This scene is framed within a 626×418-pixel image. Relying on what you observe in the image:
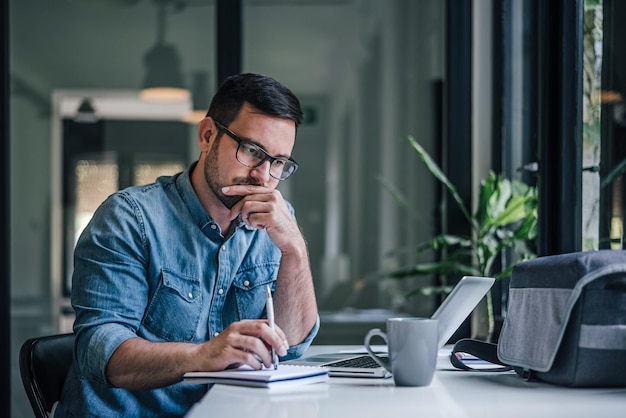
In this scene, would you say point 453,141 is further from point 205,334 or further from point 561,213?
point 205,334

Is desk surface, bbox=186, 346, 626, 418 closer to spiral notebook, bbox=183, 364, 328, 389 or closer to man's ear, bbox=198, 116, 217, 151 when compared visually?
spiral notebook, bbox=183, 364, 328, 389

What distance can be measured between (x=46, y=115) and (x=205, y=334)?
2645 millimetres

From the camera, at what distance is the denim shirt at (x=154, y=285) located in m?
1.73

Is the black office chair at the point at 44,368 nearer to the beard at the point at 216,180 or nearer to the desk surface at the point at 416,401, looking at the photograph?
the beard at the point at 216,180

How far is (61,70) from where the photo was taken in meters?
4.27

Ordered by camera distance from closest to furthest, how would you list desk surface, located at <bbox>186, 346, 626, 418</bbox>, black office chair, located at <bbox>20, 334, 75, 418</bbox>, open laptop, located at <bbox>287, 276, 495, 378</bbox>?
desk surface, located at <bbox>186, 346, 626, 418</bbox> → open laptop, located at <bbox>287, 276, 495, 378</bbox> → black office chair, located at <bbox>20, 334, 75, 418</bbox>

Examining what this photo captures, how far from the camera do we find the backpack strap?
1682 millimetres

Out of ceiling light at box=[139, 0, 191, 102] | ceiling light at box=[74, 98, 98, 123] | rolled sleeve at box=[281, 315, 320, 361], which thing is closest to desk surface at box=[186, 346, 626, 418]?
rolled sleeve at box=[281, 315, 320, 361]

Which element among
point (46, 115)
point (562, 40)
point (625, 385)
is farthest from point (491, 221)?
point (46, 115)

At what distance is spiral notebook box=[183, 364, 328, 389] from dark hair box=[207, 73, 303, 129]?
2.24ft

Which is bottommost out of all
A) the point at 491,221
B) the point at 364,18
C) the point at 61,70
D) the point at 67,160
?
the point at 491,221

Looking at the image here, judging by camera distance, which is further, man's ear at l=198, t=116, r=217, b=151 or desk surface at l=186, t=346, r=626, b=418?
man's ear at l=198, t=116, r=217, b=151

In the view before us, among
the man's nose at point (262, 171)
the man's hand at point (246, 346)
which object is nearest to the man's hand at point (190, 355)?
the man's hand at point (246, 346)

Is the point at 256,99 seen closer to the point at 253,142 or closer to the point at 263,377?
the point at 253,142
